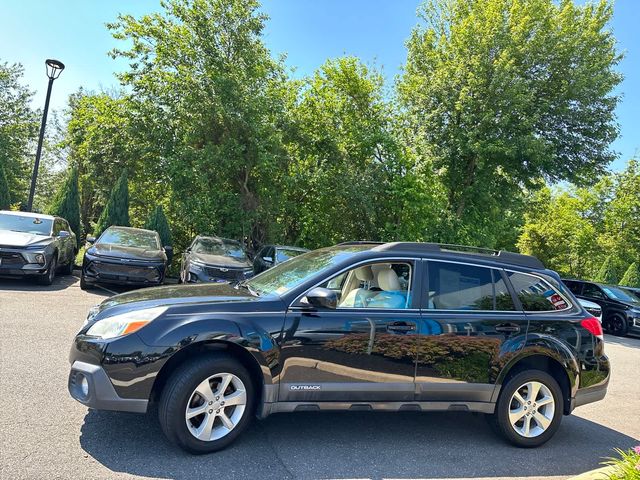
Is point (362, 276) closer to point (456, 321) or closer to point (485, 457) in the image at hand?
point (456, 321)

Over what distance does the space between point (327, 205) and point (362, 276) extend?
13.7m

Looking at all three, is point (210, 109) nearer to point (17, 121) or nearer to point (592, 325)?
point (592, 325)

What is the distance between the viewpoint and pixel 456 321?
4.05m

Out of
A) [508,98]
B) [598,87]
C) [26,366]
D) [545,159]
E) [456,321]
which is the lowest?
[26,366]

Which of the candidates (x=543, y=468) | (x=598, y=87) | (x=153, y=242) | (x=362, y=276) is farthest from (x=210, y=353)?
(x=598, y=87)

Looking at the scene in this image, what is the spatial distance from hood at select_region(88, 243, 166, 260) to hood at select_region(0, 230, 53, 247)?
0.96m

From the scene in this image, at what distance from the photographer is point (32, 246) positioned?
960 cm

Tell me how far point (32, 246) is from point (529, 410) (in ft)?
31.6

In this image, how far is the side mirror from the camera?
361 centimetres

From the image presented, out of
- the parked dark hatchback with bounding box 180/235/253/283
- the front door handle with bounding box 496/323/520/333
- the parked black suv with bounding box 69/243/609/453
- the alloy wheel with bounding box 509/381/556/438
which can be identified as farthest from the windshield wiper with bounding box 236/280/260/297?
the parked dark hatchback with bounding box 180/235/253/283

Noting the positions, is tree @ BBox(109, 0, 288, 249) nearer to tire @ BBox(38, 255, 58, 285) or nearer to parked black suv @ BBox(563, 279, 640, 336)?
tire @ BBox(38, 255, 58, 285)

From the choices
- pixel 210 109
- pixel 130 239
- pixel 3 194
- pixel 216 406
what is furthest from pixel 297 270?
pixel 3 194

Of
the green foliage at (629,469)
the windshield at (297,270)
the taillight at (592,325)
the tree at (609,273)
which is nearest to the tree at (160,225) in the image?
the windshield at (297,270)

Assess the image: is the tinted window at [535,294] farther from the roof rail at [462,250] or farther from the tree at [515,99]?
the tree at [515,99]
